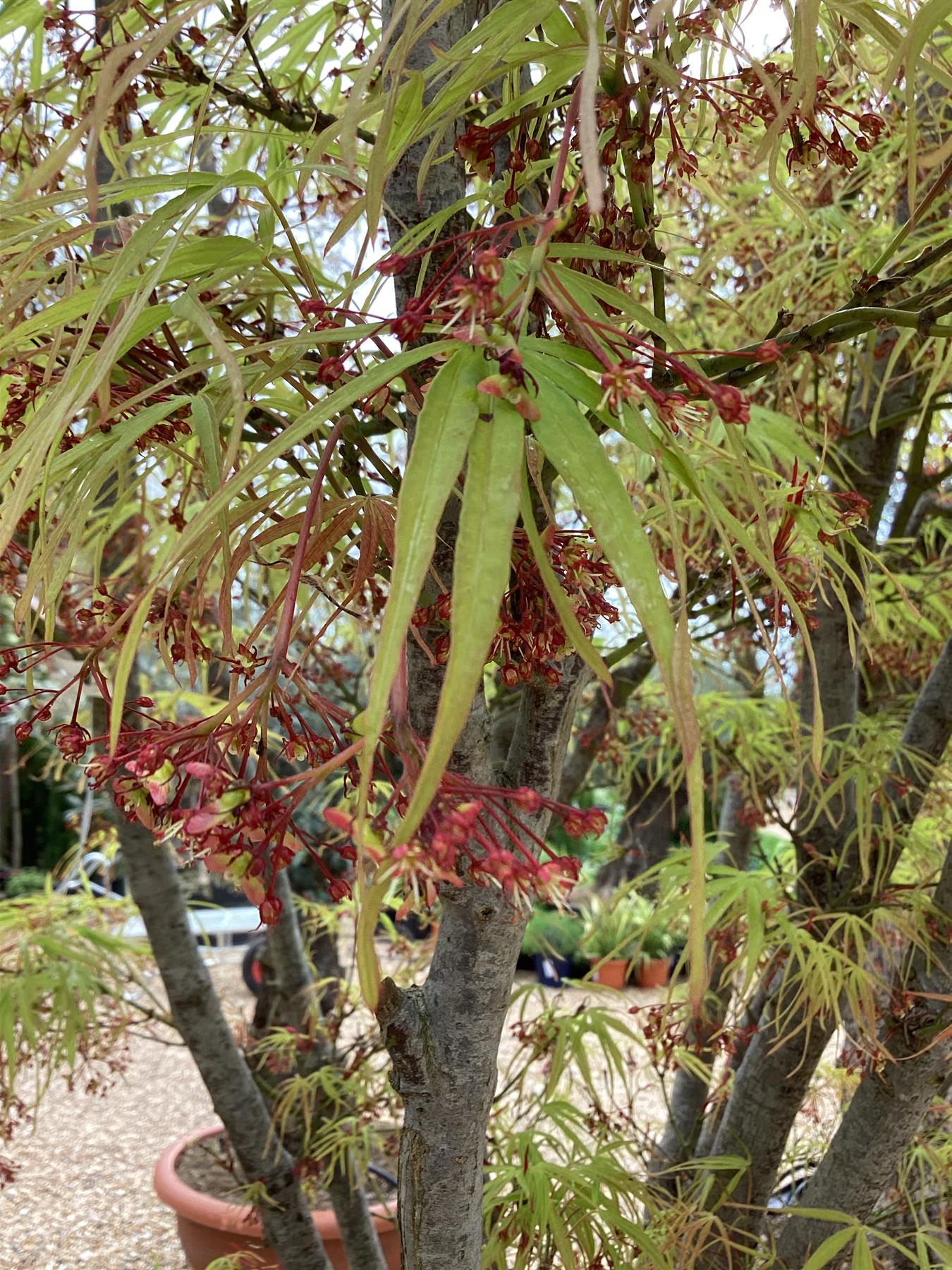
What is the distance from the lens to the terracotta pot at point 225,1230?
119 centimetres

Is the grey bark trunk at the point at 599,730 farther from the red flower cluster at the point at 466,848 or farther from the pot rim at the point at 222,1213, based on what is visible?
the red flower cluster at the point at 466,848

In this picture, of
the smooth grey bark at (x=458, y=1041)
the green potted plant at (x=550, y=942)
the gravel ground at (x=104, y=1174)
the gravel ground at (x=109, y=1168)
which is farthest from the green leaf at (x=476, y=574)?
the green potted plant at (x=550, y=942)

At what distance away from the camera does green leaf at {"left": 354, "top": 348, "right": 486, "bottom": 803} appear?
0.20m

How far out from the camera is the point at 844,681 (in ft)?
2.84

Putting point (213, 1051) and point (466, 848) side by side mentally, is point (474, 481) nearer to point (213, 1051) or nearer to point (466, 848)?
point (466, 848)

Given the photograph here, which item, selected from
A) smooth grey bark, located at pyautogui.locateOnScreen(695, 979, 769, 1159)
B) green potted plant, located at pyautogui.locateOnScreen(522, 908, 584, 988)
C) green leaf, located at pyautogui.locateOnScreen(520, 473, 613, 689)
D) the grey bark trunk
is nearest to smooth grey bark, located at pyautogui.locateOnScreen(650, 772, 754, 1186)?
smooth grey bark, located at pyautogui.locateOnScreen(695, 979, 769, 1159)

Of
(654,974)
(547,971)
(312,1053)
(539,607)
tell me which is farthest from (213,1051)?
(654,974)

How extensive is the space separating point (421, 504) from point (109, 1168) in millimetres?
2134

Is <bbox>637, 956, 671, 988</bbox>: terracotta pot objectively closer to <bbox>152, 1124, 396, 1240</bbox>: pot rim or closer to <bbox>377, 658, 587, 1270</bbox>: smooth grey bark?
<bbox>152, 1124, 396, 1240</bbox>: pot rim

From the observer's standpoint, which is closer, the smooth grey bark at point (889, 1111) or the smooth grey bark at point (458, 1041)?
the smooth grey bark at point (458, 1041)

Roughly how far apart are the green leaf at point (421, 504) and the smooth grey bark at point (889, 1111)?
22.1 inches

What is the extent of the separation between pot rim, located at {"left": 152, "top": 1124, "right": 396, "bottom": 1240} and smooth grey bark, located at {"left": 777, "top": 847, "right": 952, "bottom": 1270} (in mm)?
582

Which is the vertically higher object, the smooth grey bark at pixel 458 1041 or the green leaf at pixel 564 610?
the green leaf at pixel 564 610

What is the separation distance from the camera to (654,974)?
314 centimetres
